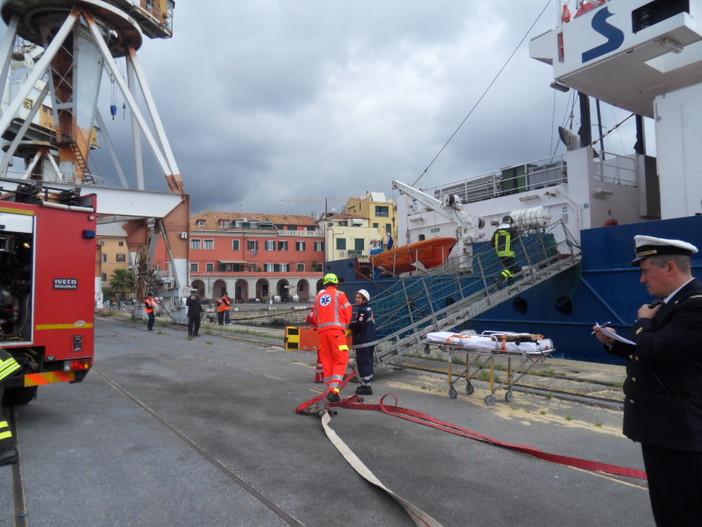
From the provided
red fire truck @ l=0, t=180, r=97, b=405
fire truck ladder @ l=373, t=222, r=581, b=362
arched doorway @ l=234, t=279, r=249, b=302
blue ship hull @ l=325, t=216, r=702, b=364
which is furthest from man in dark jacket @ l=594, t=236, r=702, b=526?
arched doorway @ l=234, t=279, r=249, b=302

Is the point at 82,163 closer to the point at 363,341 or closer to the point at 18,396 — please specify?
the point at 18,396

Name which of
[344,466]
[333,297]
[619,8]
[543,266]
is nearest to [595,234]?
[543,266]

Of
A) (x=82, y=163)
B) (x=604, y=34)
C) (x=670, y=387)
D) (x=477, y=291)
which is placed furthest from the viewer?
(x=82, y=163)

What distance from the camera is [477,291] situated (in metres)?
12.4

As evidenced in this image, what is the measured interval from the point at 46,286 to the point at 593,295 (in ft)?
36.1

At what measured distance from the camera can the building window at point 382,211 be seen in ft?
227

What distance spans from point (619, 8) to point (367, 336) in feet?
31.5

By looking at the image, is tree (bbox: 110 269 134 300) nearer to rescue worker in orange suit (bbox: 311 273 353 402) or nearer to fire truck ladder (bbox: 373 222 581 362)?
fire truck ladder (bbox: 373 222 581 362)

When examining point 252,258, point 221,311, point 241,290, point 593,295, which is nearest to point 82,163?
point 221,311

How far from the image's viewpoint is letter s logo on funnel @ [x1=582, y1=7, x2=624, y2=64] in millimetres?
11398

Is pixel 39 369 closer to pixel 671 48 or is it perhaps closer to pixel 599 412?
pixel 599 412

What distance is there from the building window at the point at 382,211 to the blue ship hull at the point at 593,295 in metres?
55.8

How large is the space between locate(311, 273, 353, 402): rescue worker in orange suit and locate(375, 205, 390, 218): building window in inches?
2463

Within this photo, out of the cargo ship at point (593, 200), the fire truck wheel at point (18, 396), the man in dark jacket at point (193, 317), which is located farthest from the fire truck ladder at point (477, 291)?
the man in dark jacket at point (193, 317)
